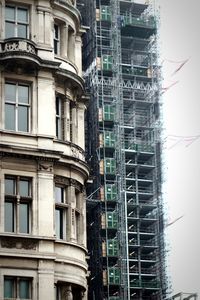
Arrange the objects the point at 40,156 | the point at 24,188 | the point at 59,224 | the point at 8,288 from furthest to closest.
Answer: the point at 59,224 < the point at 40,156 < the point at 24,188 < the point at 8,288

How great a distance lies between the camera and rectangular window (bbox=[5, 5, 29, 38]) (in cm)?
4086

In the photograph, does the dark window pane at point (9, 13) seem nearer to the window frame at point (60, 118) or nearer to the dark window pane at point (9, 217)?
the window frame at point (60, 118)

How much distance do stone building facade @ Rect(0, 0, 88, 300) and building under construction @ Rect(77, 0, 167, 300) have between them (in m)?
32.8

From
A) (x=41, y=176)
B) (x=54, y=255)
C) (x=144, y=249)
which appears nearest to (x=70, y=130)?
(x=41, y=176)

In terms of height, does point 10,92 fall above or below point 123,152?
below

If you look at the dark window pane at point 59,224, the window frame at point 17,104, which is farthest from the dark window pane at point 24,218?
the window frame at point 17,104

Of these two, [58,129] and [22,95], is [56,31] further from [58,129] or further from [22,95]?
[58,129]

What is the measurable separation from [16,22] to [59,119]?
542 cm

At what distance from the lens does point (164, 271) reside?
262 ft

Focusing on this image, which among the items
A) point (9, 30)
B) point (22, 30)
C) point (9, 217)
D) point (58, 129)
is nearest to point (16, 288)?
point (9, 217)

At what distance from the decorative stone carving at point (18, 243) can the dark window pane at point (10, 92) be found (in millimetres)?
7016

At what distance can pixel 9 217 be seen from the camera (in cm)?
3772

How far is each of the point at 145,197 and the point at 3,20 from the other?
150 feet

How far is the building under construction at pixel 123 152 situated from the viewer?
7550 centimetres
